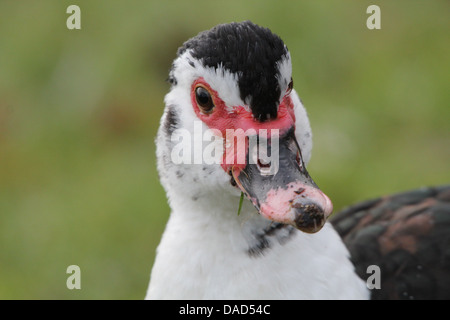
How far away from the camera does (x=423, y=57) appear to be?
5430 millimetres

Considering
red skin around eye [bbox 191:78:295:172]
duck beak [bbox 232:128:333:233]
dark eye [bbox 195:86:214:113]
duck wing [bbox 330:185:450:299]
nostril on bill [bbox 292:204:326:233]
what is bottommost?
duck wing [bbox 330:185:450:299]

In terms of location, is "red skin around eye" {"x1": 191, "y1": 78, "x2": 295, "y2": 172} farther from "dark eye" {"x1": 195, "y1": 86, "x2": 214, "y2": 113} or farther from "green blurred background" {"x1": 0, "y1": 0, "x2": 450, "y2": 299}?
"green blurred background" {"x1": 0, "y1": 0, "x2": 450, "y2": 299}

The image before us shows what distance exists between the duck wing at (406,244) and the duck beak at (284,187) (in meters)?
0.71

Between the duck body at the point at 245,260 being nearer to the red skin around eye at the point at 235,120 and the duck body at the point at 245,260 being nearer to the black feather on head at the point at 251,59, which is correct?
the red skin around eye at the point at 235,120

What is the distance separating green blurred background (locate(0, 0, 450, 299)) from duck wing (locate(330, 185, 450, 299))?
1.54 meters

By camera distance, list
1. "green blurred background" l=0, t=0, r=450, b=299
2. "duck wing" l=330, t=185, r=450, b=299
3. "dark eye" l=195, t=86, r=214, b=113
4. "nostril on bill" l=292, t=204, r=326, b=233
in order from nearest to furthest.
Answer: "nostril on bill" l=292, t=204, r=326, b=233, "dark eye" l=195, t=86, r=214, b=113, "duck wing" l=330, t=185, r=450, b=299, "green blurred background" l=0, t=0, r=450, b=299

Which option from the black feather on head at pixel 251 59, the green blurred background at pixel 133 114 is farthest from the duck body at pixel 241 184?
the green blurred background at pixel 133 114

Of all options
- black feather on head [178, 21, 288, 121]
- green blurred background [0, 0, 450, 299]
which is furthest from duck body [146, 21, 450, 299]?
green blurred background [0, 0, 450, 299]

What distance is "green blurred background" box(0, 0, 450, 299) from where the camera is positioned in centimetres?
446

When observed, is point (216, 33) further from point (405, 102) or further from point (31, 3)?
point (31, 3)

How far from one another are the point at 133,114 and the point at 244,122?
3.02 metres

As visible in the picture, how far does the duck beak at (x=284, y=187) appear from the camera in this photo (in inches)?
79.2

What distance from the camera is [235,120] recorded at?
229 cm

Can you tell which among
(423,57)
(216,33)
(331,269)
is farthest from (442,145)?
(216,33)
